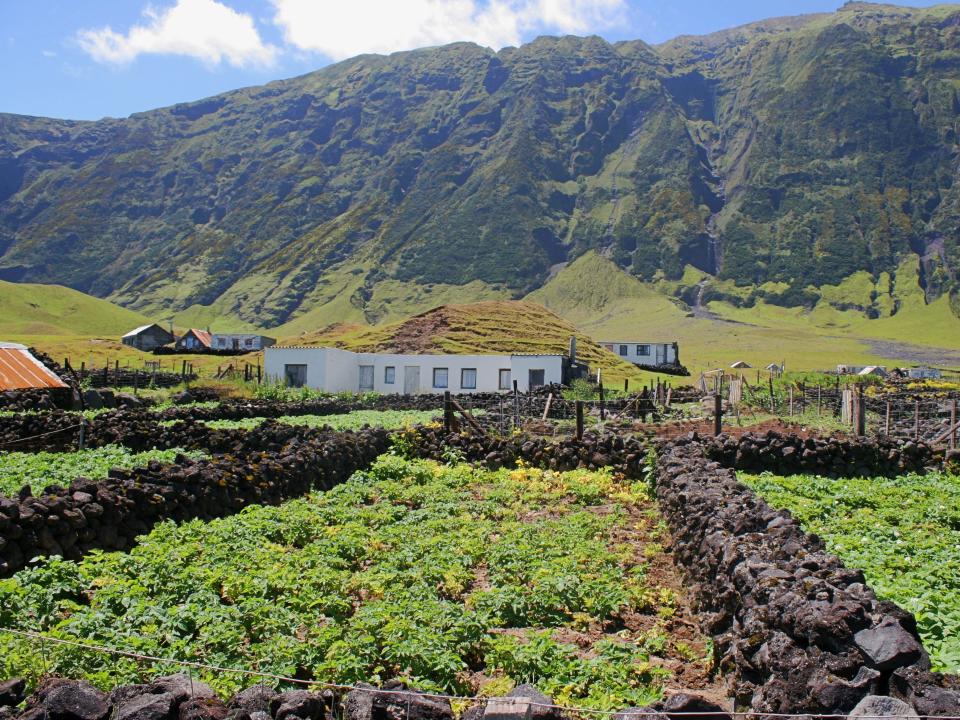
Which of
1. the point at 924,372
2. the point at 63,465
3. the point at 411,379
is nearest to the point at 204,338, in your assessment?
the point at 411,379

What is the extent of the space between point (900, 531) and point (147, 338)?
10732cm

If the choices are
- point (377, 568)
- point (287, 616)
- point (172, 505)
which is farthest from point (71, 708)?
point (172, 505)

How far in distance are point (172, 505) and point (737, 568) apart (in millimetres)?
8043

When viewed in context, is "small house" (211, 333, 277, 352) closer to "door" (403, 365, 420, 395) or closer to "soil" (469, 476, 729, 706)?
"door" (403, 365, 420, 395)

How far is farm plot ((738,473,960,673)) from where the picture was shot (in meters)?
7.73

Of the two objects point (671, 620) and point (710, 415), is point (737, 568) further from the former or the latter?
point (710, 415)

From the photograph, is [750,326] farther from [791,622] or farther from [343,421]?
[791,622]

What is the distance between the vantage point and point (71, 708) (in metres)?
4.98

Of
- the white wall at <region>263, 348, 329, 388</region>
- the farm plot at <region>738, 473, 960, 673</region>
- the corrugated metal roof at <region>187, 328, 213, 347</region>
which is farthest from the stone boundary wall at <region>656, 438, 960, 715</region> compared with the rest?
the corrugated metal roof at <region>187, 328, 213, 347</region>

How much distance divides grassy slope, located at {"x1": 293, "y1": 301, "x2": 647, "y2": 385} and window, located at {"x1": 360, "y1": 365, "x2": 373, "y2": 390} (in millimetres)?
7593

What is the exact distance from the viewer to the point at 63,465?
14.9 m

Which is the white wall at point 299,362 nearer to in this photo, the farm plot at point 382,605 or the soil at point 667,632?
the farm plot at point 382,605

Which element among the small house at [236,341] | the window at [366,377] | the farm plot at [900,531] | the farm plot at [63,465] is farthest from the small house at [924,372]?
the farm plot at [63,465]

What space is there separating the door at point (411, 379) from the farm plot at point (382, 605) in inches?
1610
